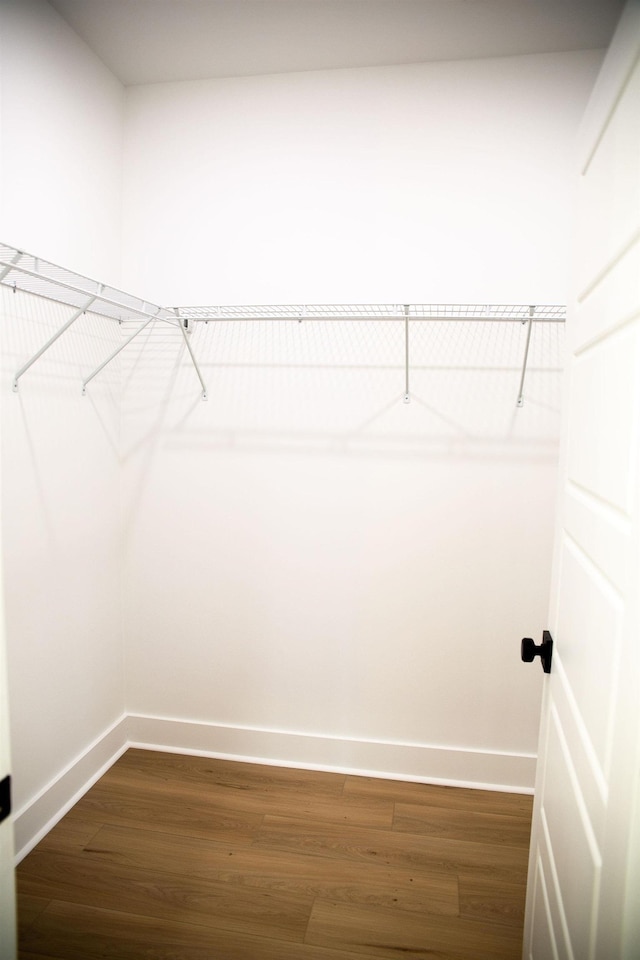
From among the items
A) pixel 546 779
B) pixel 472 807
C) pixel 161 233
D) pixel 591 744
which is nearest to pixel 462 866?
pixel 472 807

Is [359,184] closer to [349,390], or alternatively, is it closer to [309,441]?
[349,390]

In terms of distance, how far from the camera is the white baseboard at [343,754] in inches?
88.0

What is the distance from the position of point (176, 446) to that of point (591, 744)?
1870 millimetres

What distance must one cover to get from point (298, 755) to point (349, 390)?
1498mm

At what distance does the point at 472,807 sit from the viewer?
213 centimetres

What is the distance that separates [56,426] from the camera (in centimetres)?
197

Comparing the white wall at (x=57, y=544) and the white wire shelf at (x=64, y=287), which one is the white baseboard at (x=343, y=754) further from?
the white wire shelf at (x=64, y=287)

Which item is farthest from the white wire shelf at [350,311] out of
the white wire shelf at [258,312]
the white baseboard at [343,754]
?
the white baseboard at [343,754]

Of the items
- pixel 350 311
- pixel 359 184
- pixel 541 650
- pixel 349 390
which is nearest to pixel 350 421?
pixel 349 390

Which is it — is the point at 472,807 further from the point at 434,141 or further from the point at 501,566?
the point at 434,141

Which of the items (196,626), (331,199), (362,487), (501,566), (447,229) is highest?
(331,199)

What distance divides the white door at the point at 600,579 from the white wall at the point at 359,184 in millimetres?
984

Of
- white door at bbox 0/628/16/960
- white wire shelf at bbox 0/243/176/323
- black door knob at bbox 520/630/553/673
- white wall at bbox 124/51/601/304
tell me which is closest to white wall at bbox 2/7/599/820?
white wall at bbox 124/51/601/304

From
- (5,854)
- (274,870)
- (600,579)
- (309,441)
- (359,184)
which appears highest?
(359,184)
